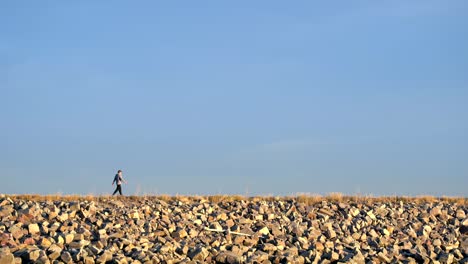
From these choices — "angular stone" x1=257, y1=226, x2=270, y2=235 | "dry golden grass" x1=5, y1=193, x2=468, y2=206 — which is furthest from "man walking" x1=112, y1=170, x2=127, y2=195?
"angular stone" x1=257, y1=226, x2=270, y2=235

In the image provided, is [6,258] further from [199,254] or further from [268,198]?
[268,198]

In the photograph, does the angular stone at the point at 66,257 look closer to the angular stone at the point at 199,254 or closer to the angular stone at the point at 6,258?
the angular stone at the point at 6,258

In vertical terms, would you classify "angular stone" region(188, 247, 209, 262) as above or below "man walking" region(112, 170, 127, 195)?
below

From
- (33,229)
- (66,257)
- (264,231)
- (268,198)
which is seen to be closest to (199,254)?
(66,257)

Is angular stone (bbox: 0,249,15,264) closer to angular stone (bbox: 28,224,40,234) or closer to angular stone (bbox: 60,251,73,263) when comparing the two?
angular stone (bbox: 60,251,73,263)

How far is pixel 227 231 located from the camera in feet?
79.8

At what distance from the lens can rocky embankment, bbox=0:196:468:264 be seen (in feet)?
68.1

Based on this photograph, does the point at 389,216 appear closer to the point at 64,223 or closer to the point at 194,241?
the point at 194,241

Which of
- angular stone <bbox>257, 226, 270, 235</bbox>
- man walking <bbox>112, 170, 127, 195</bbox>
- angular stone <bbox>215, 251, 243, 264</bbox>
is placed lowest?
angular stone <bbox>215, 251, 243, 264</bbox>

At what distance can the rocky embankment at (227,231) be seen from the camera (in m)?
20.8

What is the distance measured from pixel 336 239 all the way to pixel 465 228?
23.8ft

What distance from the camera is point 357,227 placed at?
2747 centimetres

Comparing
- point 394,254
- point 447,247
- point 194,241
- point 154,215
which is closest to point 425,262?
point 394,254

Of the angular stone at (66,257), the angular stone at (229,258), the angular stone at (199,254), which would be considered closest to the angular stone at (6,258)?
the angular stone at (66,257)
